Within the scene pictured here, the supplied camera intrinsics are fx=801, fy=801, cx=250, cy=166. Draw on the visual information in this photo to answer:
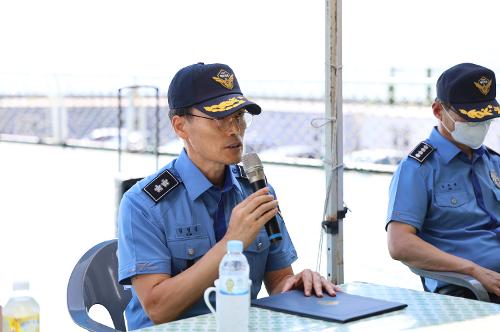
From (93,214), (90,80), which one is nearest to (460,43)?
(93,214)

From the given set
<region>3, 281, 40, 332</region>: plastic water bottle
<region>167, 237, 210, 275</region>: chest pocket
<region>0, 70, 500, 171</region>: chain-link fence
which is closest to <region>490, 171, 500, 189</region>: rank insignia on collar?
<region>167, 237, 210, 275</region>: chest pocket

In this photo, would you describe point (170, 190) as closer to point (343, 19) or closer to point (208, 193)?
point (208, 193)

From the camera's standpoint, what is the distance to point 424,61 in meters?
8.91

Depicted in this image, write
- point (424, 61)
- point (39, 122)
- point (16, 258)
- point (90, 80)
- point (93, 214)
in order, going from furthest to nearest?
point (39, 122) → point (90, 80) → point (424, 61) → point (93, 214) → point (16, 258)

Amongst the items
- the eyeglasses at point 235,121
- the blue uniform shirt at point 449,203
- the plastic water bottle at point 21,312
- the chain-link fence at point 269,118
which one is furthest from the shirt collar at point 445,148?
the chain-link fence at point 269,118

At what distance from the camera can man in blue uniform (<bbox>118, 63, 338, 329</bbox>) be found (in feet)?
6.93

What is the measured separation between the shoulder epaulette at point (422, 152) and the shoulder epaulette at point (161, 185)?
1137 mm

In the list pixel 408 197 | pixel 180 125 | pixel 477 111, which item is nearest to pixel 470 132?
pixel 477 111

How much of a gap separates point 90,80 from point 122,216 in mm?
9024

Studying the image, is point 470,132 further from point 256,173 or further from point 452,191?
→ point 256,173

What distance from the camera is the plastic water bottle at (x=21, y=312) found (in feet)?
5.51

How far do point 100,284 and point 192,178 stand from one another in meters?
0.47

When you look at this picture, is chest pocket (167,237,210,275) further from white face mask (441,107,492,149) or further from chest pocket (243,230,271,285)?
white face mask (441,107,492,149)

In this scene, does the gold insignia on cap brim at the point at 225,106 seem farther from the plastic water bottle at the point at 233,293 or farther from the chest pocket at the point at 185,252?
the plastic water bottle at the point at 233,293
